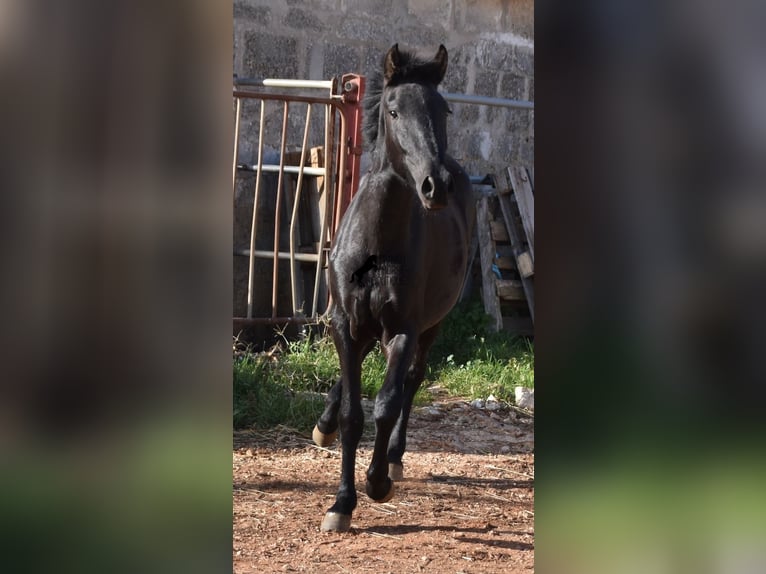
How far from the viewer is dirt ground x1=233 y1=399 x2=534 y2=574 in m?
3.50

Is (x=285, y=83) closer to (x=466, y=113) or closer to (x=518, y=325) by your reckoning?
(x=466, y=113)

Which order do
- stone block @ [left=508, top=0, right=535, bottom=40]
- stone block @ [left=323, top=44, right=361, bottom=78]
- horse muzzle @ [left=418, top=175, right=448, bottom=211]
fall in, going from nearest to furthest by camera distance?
horse muzzle @ [left=418, top=175, right=448, bottom=211] → stone block @ [left=323, top=44, right=361, bottom=78] → stone block @ [left=508, top=0, right=535, bottom=40]

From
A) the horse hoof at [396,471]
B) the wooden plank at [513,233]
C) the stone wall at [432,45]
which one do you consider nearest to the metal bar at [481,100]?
the stone wall at [432,45]

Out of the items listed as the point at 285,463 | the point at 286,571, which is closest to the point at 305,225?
the point at 285,463

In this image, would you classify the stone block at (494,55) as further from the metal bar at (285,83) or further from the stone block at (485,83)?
the metal bar at (285,83)

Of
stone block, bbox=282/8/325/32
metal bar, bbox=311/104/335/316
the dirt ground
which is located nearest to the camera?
the dirt ground

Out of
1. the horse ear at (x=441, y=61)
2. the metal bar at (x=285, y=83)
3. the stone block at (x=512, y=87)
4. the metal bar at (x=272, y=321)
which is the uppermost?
the stone block at (x=512, y=87)

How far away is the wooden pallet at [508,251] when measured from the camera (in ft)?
26.4

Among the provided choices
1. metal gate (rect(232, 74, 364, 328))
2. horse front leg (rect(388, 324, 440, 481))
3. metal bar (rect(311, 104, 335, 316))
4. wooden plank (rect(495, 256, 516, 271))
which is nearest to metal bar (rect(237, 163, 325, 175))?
metal gate (rect(232, 74, 364, 328))

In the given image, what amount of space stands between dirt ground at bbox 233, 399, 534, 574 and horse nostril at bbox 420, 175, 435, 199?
4.60ft

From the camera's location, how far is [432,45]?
8.09 metres

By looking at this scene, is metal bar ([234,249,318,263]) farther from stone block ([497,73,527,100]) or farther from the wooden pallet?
stone block ([497,73,527,100])
